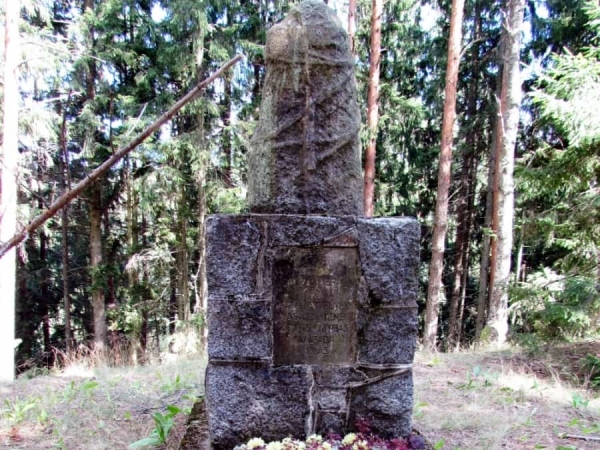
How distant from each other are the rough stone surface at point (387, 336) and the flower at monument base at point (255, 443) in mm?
672

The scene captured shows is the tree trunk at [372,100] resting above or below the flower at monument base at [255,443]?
above

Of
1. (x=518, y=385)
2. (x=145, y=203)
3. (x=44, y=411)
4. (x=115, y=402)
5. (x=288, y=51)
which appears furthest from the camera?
(x=145, y=203)

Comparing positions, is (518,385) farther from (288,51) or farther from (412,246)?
(288,51)

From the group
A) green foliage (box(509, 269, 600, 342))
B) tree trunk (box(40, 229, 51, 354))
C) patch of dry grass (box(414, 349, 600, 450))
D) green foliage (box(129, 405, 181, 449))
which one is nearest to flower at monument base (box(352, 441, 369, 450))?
patch of dry grass (box(414, 349, 600, 450))

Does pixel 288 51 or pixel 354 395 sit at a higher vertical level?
pixel 288 51

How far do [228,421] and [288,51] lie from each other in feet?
6.81

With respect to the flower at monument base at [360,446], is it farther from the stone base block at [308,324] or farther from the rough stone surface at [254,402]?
the rough stone surface at [254,402]

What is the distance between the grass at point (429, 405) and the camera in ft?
11.1

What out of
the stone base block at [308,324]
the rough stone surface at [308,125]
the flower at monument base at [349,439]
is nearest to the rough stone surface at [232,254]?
the stone base block at [308,324]

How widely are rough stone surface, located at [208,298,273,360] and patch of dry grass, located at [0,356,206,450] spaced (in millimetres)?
701

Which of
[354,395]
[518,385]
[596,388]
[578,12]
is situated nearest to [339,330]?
[354,395]

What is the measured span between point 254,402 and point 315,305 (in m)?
0.61

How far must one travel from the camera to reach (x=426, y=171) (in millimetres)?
13453

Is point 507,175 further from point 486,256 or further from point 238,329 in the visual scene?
point 238,329
